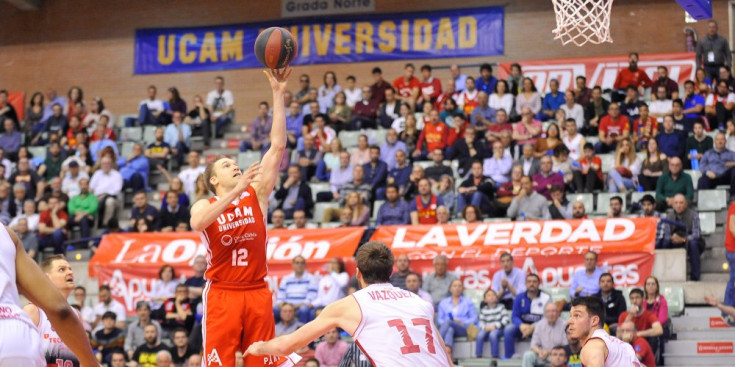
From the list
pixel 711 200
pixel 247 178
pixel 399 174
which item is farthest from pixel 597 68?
pixel 247 178

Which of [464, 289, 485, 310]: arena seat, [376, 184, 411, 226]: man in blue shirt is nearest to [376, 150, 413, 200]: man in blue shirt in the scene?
[376, 184, 411, 226]: man in blue shirt

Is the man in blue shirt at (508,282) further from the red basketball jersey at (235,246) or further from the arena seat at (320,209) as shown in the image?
the red basketball jersey at (235,246)

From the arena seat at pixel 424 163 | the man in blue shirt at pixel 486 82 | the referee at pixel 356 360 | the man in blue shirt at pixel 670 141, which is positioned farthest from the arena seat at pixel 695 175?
the referee at pixel 356 360

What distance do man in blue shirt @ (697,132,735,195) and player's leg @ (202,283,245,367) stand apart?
10.8 m

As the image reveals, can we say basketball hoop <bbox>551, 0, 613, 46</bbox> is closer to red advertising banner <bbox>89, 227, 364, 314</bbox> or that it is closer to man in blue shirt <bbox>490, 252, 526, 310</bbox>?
man in blue shirt <bbox>490, 252, 526, 310</bbox>

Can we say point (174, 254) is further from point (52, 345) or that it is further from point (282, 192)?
point (52, 345)

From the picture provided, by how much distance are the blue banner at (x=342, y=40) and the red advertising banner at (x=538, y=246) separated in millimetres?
8322

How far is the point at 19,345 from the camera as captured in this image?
3793mm

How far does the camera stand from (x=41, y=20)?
26062 mm

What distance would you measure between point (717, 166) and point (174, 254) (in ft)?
29.7

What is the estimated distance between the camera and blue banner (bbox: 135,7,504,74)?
75.0ft

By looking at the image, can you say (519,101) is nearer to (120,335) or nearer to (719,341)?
(719,341)

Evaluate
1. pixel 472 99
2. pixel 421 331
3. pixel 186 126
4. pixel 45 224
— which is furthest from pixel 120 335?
pixel 421 331

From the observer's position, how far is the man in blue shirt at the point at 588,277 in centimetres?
1373
